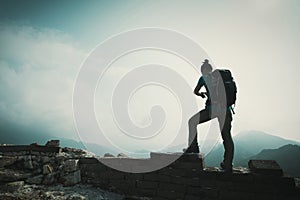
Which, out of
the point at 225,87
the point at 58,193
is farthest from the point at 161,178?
the point at 225,87

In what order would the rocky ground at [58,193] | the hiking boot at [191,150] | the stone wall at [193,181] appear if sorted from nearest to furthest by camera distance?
the stone wall at [193,181] < the rocky ground at [58,193] < the hiking boot at [191,150]

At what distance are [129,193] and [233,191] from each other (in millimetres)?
2252

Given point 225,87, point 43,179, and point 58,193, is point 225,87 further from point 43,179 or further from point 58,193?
point 43,179

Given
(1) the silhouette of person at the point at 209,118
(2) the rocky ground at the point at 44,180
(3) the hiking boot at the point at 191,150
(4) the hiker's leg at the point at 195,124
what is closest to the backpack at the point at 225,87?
(1) the silhouette of person at the point at 209,118

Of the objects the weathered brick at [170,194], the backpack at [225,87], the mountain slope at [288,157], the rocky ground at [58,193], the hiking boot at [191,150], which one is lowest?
the mountain slope at [288,157]

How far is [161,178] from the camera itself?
4.04 m

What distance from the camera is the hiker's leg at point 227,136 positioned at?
3.84m

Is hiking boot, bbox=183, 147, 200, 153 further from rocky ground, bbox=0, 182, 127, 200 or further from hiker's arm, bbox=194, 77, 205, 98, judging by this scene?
rocky ground, bbox=0, 182, 127, 200

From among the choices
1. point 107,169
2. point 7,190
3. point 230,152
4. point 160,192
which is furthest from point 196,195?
point 7,190

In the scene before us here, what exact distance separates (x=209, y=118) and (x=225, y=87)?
2.54 ft

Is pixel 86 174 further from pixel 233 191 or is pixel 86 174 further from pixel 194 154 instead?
pixel 233 191

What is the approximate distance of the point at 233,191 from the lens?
3.53 meters

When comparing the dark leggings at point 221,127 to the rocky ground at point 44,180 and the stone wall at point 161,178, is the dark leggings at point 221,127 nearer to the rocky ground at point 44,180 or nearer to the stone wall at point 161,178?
the stone wall at point 161,178

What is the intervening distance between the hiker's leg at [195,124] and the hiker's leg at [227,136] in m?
0.33
